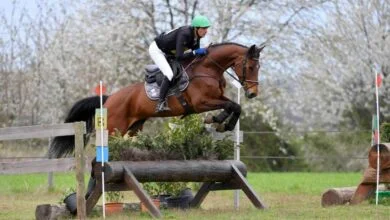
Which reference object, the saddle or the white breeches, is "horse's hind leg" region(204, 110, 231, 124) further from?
the white breeches

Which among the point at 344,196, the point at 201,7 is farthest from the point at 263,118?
the point at 344,196

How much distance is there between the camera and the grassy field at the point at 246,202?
8.86 m

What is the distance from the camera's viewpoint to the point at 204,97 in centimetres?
1031

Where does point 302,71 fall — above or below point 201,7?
below

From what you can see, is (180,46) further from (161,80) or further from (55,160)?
(55,160)

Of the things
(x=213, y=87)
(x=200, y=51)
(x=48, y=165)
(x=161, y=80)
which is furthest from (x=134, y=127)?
(x=48, y=165)

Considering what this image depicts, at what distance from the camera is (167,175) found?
30.9 feet

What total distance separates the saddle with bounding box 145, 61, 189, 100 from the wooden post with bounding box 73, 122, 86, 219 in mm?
2323

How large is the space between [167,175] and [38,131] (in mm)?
1610

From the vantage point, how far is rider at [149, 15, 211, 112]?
1007cm

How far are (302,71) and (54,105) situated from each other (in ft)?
24.4

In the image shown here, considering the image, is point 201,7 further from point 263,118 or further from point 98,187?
point 98,187

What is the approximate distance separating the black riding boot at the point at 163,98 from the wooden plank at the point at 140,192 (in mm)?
1656

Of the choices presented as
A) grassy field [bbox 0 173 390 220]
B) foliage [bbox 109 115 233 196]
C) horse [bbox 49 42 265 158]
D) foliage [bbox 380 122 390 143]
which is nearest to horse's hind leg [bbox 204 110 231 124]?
horse [bbox 49 42 265 158]
